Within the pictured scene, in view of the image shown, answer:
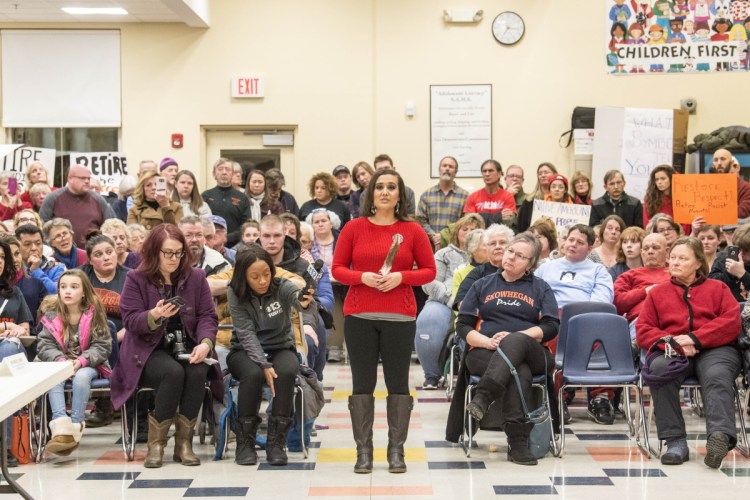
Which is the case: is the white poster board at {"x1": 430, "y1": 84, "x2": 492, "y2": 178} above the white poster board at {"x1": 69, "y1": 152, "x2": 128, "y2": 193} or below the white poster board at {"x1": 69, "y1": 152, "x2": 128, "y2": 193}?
above

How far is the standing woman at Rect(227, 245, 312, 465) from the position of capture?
5.13m

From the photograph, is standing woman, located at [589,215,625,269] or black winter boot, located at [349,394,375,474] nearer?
black winter boot, located at [349,394,375,474]

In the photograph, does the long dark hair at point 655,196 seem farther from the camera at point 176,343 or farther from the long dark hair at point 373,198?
the camera at point 176,343

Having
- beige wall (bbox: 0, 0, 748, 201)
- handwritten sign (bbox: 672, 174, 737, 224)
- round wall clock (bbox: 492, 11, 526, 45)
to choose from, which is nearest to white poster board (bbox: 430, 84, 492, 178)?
beige wall (bbox: 0, 0, 748, 201)

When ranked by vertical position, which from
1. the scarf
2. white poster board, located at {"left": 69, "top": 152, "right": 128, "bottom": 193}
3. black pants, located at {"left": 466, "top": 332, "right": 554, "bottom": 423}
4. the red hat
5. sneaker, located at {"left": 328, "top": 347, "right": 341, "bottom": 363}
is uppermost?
white poster board, located at {"left": 69, "top": 152, "right": 128, "bottom": 193}

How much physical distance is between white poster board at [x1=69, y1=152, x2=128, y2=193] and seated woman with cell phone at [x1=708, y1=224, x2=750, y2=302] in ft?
21.9

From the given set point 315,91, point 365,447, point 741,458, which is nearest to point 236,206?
point 315,91

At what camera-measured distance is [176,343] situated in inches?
207

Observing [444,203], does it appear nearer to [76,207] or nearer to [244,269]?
[76,207]

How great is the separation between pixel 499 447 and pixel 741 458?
123cm

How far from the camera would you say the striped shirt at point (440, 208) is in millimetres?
9141

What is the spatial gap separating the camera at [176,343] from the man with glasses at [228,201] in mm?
3400

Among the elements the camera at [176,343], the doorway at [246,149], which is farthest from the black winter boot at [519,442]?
the doorway at [246,149]

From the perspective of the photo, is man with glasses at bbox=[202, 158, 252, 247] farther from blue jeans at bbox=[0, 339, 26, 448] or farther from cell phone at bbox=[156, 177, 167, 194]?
blue jeans at bbox=[0, 339, 26, 448]
